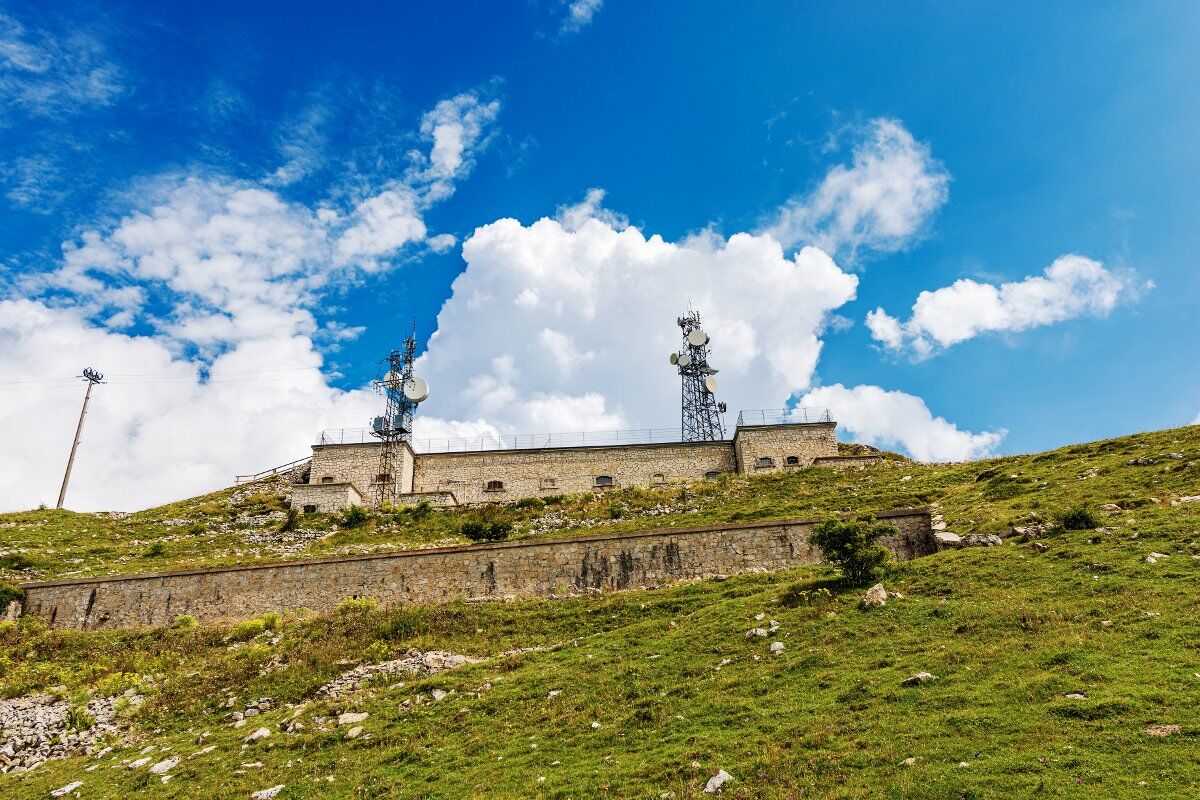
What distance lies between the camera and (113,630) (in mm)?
28516

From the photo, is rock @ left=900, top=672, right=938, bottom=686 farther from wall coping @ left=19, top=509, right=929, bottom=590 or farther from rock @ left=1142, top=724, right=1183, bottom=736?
wall coping @ left=19, top=509, right=929, bottom=590

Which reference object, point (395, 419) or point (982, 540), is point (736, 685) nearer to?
point (982, 540)

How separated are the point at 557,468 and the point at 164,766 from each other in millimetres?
37502

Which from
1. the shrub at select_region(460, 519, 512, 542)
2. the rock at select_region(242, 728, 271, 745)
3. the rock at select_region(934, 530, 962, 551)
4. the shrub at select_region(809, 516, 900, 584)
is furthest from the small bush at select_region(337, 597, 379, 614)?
the rock at select_region(934, 530, 962, 551)

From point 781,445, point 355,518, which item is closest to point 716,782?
point 355,518

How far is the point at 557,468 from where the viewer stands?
52.7m

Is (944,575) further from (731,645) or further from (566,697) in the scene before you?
(566,697)

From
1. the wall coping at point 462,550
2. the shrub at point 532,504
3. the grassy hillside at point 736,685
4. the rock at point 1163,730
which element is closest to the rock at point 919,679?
the grassy hillside at point 736,685

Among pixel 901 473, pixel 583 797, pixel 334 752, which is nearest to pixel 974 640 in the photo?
pixel 583 797

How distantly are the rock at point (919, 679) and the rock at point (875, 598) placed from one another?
15.6 ft

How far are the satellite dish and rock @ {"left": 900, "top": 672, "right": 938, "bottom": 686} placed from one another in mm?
46154

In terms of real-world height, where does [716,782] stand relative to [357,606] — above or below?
below

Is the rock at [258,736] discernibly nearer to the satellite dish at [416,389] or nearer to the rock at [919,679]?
the rock at [919,679]

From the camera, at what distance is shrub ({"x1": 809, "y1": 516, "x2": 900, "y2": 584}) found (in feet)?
69.7
